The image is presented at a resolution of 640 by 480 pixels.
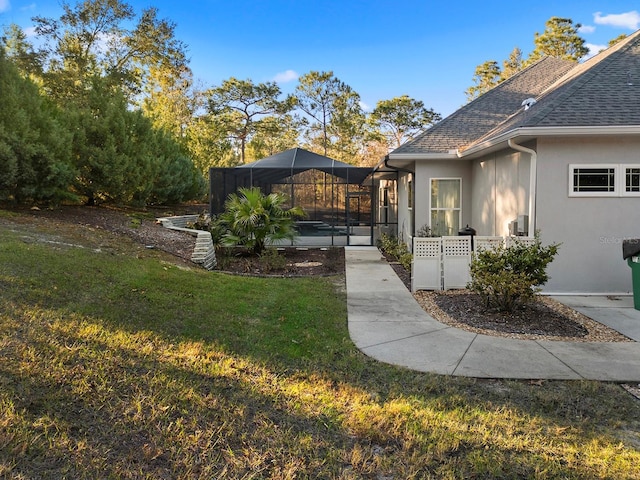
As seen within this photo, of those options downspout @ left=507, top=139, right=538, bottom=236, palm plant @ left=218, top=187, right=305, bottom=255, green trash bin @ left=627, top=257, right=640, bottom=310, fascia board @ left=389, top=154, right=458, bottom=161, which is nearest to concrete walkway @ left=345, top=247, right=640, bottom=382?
green trash bin @ left=627, top=257, right=640, bottom=310

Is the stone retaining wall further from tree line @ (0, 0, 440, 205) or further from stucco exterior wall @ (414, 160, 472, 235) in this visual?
stucco exterior wall @ (414, 160, 472, 235)

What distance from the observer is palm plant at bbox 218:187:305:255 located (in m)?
10.7

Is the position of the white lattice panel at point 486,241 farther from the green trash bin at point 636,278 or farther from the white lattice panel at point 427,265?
the green trash bin at point 636,278

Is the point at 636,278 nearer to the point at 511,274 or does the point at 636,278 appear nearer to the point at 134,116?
the point at 511,274

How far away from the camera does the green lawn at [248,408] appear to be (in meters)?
2.37

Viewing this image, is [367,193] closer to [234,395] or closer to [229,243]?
[229,243]

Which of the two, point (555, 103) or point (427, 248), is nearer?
point (555, 103)

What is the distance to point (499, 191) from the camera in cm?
854

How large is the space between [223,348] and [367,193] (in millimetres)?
11841

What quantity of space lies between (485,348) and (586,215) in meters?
3.90

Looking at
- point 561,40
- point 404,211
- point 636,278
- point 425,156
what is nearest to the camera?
point 636,278

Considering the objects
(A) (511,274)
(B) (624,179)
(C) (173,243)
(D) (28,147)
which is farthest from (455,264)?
(D) (28,147)

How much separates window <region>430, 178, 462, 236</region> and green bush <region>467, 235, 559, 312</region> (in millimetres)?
4253

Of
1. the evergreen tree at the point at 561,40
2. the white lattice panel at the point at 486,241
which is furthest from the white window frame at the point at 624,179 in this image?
the evergreen tree at the point at 561,40
